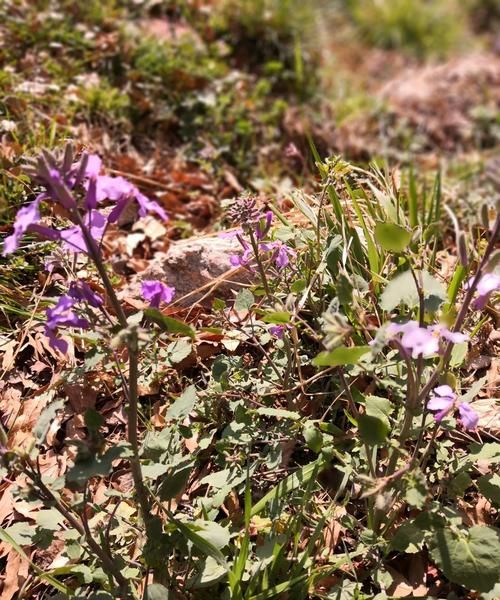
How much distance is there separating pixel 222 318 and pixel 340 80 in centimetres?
306

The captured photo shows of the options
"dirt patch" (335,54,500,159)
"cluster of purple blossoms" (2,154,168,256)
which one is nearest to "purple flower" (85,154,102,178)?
"cluster of purple blossoms" (2,154,168,256)

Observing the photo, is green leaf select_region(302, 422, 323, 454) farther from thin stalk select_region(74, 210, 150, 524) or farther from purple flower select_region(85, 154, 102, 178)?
purple flower select_region(85, 154, 102, 178)

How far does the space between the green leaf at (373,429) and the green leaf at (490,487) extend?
33cm

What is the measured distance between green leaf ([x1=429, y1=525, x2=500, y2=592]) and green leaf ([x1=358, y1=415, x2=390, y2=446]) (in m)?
0.24

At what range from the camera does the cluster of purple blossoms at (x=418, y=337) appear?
1.14 meters

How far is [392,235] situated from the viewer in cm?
125

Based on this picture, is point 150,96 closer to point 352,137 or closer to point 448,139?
point 352,137

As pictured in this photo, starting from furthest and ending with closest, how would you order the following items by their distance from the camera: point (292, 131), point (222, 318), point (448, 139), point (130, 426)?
point (448, 139), point (292, 131), point (222, 318), point (130, 426)

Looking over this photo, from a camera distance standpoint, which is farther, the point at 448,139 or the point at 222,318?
the point at 448,139

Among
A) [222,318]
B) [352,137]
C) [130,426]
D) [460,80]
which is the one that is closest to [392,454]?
Result: [130,426]

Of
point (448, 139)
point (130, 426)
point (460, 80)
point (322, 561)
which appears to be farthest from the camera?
point (460, 80)

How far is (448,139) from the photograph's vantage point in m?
4.27

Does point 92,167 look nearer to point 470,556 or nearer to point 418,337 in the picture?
point 418,337

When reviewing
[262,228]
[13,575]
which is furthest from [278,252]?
[13,575]
